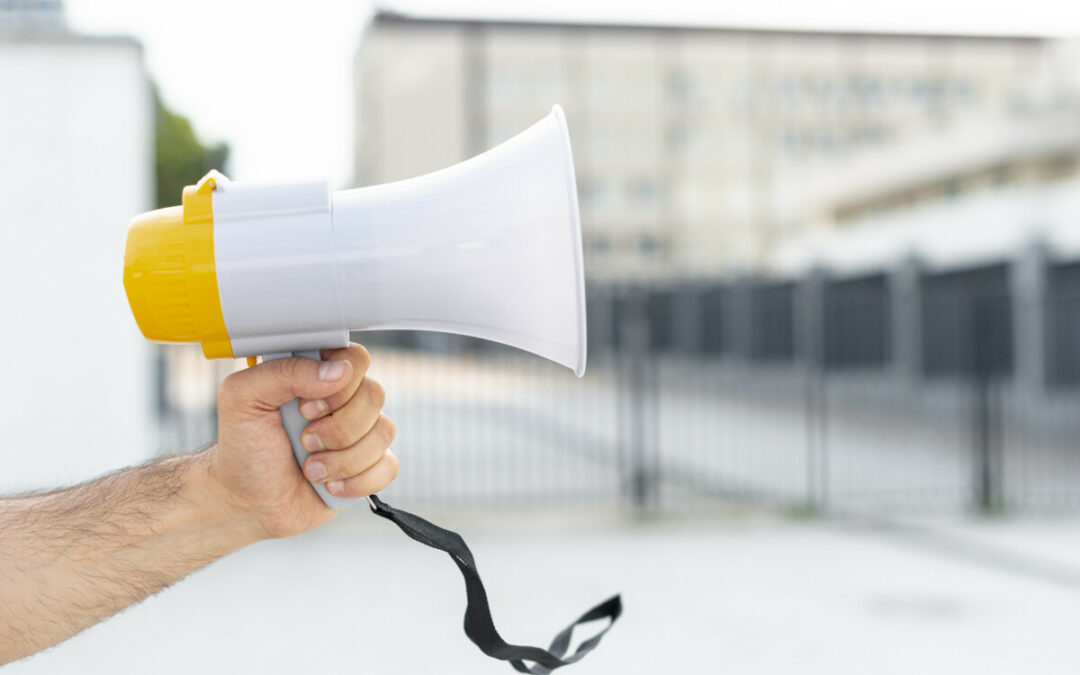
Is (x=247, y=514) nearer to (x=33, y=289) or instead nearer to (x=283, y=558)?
(x=283, y=558)

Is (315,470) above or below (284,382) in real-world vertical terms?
below

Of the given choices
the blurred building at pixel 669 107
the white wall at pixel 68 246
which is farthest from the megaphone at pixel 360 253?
the blurred building at pixel 669 107

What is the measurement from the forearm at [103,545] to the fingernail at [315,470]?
0.17 m

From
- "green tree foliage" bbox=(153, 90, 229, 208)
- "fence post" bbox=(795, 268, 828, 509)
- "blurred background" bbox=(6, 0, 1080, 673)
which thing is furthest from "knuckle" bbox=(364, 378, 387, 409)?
"green tree foliage" bbox=(153, 90, 229, 208)

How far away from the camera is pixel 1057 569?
605cm

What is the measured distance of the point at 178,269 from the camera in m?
1.44

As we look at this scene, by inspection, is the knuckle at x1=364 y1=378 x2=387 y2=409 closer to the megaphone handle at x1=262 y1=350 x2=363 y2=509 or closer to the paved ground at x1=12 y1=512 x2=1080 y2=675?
the megaphone handle at x1=262 y1=350 x2=363 y2=509

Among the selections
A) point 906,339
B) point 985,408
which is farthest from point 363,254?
point 906,339

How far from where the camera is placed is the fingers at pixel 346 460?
1556mm

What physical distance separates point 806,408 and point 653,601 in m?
4.04

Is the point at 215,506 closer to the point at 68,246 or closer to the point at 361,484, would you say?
the point at 361,484

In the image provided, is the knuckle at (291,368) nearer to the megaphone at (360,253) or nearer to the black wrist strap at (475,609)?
the megaphone at (360,253)

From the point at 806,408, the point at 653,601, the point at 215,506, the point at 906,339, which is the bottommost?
the point at 653,601

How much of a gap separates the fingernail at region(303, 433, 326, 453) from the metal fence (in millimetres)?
6196
